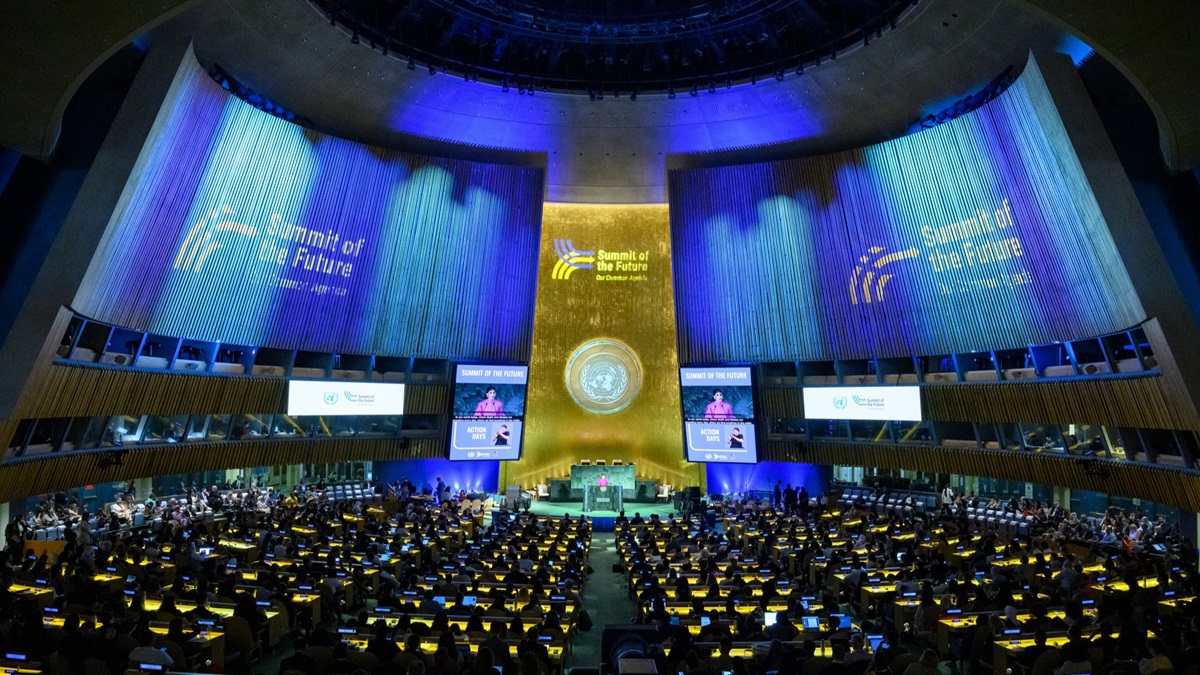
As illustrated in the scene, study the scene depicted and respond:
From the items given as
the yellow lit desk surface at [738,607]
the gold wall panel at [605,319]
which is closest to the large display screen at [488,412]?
the gold wall panel at [605,319]

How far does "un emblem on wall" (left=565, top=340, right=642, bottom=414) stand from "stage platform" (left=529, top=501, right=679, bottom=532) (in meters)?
3.79

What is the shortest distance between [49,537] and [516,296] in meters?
14.2

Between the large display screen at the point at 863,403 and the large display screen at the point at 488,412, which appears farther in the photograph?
the large display screen at the point at 488,412

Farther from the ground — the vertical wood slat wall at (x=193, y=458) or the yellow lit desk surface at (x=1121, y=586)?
the vertical wood slat wall at (x=193, y=458)

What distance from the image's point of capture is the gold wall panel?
3022 cm

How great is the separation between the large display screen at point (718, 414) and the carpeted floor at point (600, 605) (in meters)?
6.38

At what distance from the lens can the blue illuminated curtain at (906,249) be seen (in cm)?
1686

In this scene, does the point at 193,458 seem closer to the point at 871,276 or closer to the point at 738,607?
the point at 738,607

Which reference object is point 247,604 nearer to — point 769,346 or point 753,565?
point 753,565

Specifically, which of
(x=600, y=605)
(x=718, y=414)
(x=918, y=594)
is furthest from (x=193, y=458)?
(x=918, y=594)

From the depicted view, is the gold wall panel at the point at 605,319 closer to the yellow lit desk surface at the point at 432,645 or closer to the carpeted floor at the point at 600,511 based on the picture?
the carpeted floor at the point at 600,511

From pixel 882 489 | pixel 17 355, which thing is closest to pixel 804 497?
pixel 882 489

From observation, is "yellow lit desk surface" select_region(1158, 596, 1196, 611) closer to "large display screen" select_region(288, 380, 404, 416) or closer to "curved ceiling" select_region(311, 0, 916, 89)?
"curved ceiling" select_region(311, 0, 916, 89)

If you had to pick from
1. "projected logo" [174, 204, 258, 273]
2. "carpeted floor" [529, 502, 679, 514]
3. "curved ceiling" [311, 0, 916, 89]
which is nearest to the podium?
"carpeted floor" [529, 502, 679, 514]
